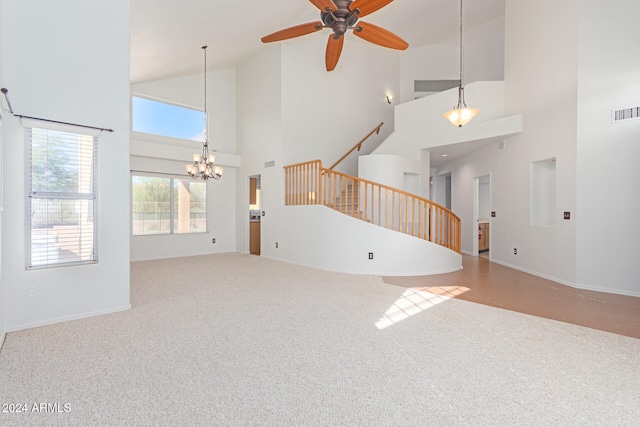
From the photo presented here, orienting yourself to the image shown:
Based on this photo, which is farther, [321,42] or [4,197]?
[321,42]

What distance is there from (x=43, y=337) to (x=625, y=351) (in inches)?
208

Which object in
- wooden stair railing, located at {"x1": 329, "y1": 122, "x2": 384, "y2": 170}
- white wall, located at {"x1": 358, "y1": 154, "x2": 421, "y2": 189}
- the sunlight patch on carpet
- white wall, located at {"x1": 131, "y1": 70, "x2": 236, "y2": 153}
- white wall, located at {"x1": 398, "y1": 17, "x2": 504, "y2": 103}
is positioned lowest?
the sunlight patch on carpet

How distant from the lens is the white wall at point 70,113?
2996 mm

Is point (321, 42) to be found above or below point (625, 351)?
above

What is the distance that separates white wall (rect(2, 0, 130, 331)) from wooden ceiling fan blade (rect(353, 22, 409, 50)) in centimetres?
281

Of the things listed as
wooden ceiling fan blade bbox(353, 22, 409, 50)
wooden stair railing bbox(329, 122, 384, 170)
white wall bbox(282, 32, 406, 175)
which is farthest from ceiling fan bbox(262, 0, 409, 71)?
wooden stair railing bbox(329, 122, 384, 170)

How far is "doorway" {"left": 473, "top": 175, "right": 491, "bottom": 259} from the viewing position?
322 inches

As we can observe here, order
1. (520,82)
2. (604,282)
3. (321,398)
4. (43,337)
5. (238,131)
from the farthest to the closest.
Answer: (238,131) → (520,82) → (604,282) → (43,337) → (321,398)

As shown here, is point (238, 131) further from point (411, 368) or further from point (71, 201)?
point (411, 368)

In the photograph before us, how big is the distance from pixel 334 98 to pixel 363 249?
474 centimetres

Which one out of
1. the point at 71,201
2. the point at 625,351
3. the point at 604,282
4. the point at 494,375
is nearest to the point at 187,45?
the point at 71,201

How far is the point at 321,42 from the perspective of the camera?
→ 7945 mm

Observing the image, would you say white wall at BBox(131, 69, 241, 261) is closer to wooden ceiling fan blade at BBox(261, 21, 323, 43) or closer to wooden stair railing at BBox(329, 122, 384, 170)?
wooden stair railing at BBox(329, 122, 384, 170)

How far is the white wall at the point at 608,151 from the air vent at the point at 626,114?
63mm
